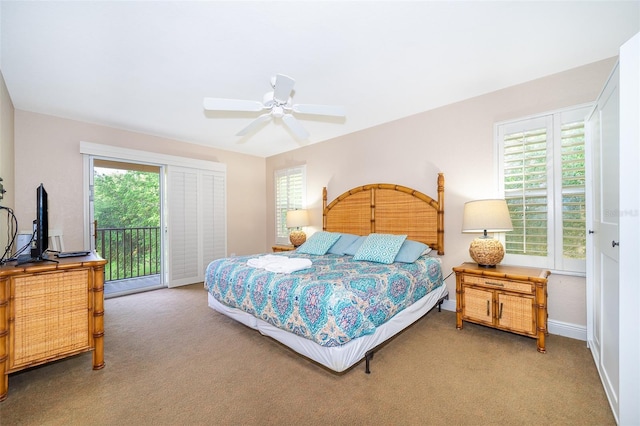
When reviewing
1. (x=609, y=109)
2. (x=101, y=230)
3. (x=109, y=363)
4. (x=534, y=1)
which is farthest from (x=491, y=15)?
(x=101, y=230)

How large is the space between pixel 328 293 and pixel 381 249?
141 centimetres

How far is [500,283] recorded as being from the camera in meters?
2.59

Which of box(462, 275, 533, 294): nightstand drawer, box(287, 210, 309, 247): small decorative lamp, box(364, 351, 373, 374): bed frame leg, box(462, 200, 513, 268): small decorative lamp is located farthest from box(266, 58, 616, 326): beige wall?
box(364, 351, 373, 374): bed frame leg

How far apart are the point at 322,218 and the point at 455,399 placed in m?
3.50

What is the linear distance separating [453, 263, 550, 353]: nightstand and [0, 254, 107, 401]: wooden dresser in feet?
10.8

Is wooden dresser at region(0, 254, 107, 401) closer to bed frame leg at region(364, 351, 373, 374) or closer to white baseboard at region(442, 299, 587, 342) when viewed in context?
bed frame leg at region(364, 351, 373, 374)

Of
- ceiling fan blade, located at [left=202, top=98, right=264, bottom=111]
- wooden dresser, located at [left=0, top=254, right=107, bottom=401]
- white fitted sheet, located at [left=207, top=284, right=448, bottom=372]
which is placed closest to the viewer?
wooden dresser, located at [left=0, top=254, right=107, bottom=401]

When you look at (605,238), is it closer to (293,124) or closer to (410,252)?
(410,252)

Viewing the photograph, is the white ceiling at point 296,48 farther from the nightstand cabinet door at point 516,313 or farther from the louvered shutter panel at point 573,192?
the nightstand cabinet door at point 516,313

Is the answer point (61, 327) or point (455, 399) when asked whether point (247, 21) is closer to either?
point (61, 327)

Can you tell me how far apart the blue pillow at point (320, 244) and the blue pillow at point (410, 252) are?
106cm

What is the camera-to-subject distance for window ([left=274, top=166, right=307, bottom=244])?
5371 mm

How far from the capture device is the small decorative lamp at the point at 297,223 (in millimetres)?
4812

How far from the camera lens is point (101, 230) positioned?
5.14m
